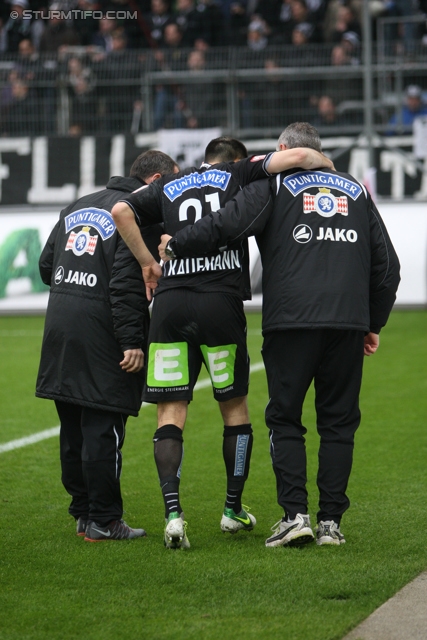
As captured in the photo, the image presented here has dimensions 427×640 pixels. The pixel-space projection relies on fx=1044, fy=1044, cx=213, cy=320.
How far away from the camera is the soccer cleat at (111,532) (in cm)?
491

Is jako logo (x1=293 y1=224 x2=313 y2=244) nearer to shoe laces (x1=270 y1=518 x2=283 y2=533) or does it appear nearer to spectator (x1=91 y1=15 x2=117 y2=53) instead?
shoe laces (x1=270 y1=518 x2=283 y2=533)

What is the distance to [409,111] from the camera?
1777 centimetres

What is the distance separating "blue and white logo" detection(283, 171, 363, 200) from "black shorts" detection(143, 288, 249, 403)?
0.57 m

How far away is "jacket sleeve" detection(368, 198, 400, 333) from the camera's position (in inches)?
190

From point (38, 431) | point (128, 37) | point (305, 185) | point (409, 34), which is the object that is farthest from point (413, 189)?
point (305, 185)

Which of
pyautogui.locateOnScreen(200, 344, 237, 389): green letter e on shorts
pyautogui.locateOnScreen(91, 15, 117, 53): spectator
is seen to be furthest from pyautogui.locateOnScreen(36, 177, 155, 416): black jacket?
pyautogui.locateOnScreen(91, 15, 117, 53): spectator

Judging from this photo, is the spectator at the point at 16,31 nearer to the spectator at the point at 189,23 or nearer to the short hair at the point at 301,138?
the spectator at the point at 189,23

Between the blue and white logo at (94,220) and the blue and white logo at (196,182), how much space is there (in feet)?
1.24

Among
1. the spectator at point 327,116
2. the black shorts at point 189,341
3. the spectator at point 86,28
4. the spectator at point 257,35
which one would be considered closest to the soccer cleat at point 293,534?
the black shorts at point 189,341

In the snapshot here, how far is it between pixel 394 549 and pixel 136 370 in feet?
4.70

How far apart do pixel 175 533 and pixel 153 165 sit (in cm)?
175

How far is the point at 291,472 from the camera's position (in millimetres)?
4691

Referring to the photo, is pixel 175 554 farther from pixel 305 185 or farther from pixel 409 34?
pixel 409 34

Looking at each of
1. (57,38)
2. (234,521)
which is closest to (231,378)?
(234,521)
